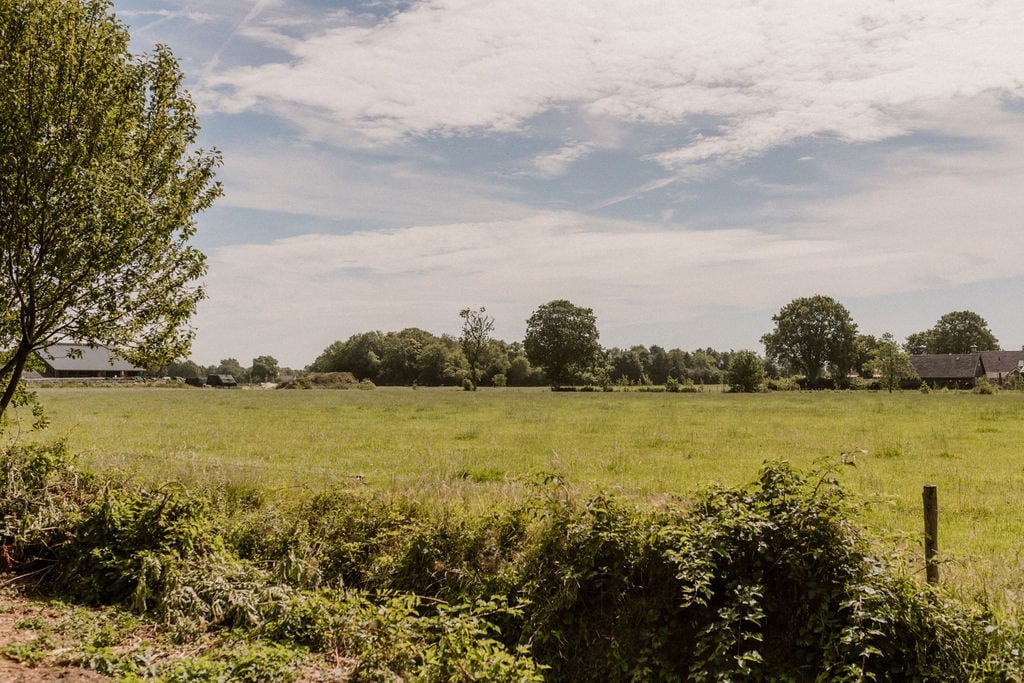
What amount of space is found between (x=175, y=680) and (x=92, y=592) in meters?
3.74

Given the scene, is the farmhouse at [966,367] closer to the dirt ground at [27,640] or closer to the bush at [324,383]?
the bush at [324,383]

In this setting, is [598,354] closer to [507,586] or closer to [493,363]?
[493,363]

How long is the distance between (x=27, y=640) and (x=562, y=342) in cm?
9196

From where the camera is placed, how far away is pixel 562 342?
98688mm

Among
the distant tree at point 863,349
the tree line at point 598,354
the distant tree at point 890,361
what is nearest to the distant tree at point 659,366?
the tree line at point 598,354

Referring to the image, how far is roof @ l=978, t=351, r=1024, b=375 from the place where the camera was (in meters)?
107

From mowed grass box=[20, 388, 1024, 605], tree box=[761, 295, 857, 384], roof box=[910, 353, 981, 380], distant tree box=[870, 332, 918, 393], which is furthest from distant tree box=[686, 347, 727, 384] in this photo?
mowed grass box=[20, 388, 1024, 605]

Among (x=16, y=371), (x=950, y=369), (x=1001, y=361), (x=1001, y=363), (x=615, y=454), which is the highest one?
(x=1001, y=361)

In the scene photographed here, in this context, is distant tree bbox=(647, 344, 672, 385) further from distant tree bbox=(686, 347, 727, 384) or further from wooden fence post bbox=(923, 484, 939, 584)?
wooden fence post bbox=(923, 484, 939, 584)

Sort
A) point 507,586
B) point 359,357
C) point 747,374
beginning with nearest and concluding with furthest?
point 507,586
point 747,374
point 359,357

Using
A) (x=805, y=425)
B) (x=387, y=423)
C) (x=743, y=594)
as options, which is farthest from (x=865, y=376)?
(x=743, y=594)

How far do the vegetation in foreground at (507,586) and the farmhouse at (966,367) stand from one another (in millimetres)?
107688

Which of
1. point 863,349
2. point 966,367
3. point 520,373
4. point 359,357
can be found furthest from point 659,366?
point 359,357

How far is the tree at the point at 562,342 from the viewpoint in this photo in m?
98.9
